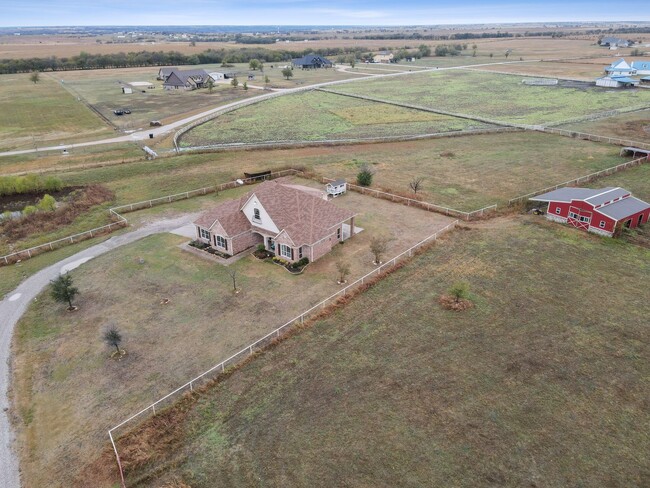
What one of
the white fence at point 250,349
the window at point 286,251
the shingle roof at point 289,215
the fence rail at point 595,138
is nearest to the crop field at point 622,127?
the fence rail at point 595,138

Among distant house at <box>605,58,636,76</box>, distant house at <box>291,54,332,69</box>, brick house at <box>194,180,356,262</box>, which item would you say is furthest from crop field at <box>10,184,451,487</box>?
distant house at <box>291,54,332,69</box>

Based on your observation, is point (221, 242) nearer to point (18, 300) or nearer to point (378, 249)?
point (378, 249)

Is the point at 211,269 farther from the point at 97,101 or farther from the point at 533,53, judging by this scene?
the point at 533,53

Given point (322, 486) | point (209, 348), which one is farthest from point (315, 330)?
point (322, 486)

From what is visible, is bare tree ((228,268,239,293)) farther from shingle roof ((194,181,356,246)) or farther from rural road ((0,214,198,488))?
rural road ((0,214,198,488))

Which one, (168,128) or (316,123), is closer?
(168,128)

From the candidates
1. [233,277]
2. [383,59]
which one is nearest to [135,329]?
[233,277]
